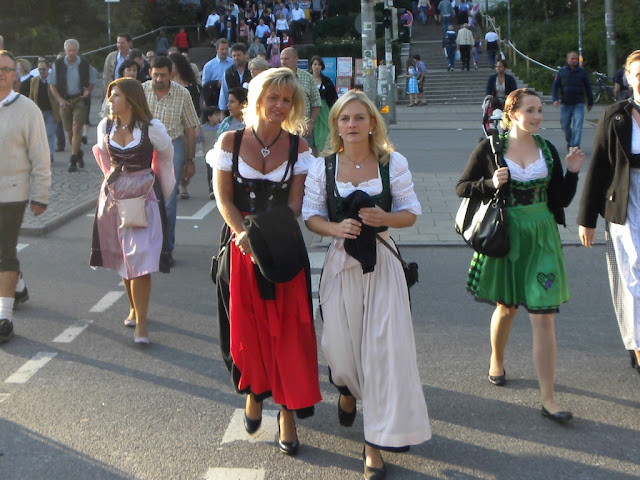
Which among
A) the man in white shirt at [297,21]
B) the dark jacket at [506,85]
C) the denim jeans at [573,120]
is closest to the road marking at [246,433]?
the dark jacket at [506,85]

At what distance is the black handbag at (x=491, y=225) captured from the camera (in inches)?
187

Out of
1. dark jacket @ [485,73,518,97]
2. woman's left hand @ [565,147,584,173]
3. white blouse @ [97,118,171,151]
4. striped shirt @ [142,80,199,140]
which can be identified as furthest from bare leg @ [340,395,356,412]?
dark jacket @ [485,73,518,97]

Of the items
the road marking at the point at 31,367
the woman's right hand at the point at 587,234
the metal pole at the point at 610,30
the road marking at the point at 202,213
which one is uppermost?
the metal pole at the point at 610,30

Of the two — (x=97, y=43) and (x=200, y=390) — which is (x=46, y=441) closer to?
(x=200, y=390)

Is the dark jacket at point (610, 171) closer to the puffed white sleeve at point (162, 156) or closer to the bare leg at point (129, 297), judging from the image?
the puffed white sleeve at point (162, 156)

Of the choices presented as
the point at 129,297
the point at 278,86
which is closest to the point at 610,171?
the point at 278,86

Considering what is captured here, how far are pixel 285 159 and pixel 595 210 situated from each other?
1.79 metres

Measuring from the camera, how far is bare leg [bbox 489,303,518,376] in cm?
514

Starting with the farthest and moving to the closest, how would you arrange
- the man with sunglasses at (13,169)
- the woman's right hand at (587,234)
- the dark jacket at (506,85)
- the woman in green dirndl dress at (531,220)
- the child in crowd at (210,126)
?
the dark jacket at (506,85), the child in crowd at (210,126), the man with sunglasses at (13,169), the woman's right hand at (587,234), the woman in green dirndl dress at (531,220)

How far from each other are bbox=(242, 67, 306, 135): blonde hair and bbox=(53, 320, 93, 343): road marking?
2465 millimetres

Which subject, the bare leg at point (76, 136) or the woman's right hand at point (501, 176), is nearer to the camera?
the woman's right hand at point (501, 176)

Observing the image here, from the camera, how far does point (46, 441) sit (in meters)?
4.53

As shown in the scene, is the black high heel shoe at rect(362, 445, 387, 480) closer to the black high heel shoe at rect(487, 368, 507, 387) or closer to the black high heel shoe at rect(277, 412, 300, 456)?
the black high heel shoe at rect(277, 412, 300, 456)

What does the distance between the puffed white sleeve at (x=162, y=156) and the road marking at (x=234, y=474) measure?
262cm
